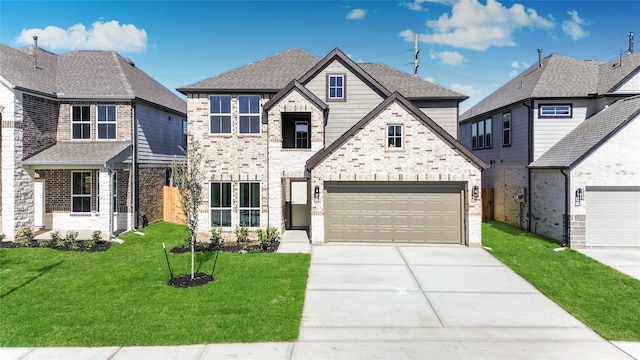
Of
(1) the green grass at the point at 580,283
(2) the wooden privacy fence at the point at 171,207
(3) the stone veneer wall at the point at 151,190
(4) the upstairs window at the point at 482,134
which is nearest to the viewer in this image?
(1) the green grass at the point at 580,283

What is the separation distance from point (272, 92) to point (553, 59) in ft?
49.3

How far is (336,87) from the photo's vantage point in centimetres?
1641

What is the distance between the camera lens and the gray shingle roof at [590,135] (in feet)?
45.4

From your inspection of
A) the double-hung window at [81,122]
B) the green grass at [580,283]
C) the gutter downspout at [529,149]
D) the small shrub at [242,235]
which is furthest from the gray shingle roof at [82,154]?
the gutter downspout at [529,149]

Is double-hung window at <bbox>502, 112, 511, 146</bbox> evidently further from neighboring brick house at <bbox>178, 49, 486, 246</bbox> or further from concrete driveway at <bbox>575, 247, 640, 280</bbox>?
concrete driveway at <bbox>575, 247, 640, 280</bbox>

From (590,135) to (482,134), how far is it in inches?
309

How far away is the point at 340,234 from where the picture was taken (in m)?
14.6

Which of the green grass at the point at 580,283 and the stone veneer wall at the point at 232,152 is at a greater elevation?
the stone veneer wall at the point at 232,152

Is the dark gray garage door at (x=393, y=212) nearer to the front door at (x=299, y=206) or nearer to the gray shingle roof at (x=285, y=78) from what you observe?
the front door at (x=299, y=206)

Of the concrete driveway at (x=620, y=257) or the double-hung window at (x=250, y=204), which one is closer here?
the concrete driveway at (x=620, y=257)

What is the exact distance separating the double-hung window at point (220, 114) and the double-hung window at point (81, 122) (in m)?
6.06

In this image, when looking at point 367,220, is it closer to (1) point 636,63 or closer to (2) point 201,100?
(2) point 201,100

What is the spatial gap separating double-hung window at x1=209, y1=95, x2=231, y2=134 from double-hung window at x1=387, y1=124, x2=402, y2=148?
22.5ft

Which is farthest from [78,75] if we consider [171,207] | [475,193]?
[475,193]
